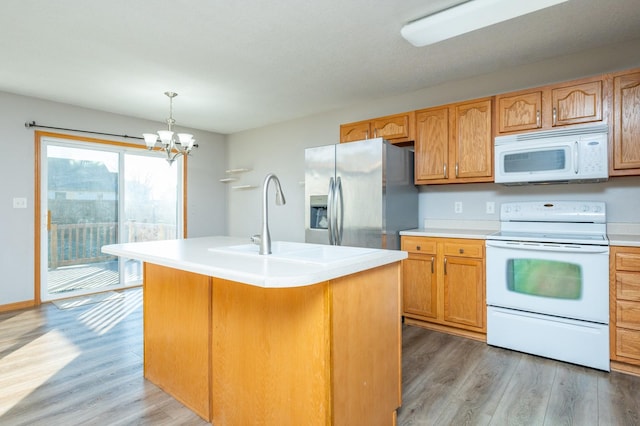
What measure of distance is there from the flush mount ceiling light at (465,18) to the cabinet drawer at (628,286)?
1.79 m

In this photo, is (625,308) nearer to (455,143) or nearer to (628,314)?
(628,314)

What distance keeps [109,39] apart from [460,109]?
301 centimetres

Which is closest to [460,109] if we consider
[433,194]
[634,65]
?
[433,194]

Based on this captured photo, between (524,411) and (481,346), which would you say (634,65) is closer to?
(481,346)

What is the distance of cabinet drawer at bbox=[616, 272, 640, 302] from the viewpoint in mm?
2281

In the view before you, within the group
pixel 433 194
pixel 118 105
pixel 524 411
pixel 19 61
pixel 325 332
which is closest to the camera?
pixel 325 332

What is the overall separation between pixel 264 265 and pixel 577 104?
276 cm

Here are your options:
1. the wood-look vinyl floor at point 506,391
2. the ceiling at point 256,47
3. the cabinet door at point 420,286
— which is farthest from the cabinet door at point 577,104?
the wood-look vinyl floor at point 506,391

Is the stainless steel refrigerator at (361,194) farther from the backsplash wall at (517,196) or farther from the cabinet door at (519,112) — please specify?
the cabinet door at (519,112)

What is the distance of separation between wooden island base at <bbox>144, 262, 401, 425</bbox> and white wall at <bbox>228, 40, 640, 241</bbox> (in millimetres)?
2074

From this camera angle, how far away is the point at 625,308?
91.4 inches

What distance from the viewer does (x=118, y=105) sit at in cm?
435

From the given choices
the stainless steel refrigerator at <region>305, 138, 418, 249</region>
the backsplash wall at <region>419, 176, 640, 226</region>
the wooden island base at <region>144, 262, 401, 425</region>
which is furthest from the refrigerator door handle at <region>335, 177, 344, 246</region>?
the wooden island base at <region>144, 262, 401, 425</region>

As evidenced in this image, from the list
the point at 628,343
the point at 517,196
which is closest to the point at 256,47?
the point at 517,196
